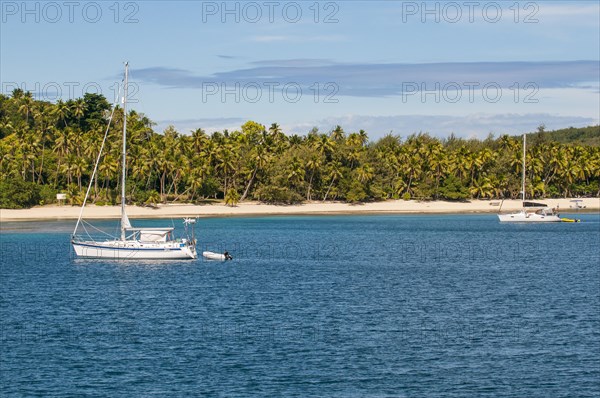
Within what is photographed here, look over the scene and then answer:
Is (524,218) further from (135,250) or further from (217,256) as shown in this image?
(135,250)

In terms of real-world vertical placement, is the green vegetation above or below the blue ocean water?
above

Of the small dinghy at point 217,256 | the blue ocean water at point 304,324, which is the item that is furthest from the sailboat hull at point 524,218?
the small dinghy at point 217,256

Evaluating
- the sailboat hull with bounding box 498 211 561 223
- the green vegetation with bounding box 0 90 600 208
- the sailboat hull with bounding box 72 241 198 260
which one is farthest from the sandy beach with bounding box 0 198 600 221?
the sailboat hull with bounding box 72 241 198 260

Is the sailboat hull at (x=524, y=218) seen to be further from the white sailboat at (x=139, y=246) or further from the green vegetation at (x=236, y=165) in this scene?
the white sailboat at (x=139, y=246)

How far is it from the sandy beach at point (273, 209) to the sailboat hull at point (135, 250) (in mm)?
56279

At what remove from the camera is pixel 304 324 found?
53844 mm

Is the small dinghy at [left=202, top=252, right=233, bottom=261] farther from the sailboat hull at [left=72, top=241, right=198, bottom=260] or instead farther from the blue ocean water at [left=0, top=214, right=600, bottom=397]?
the blue ocean water at [left=0, top=214, right=600, bottom=397]

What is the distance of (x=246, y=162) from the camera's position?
16900 centimetres

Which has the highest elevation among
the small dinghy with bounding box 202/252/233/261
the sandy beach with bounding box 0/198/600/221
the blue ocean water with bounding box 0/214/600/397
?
the sandy beach with bounding box 0/198/600/221

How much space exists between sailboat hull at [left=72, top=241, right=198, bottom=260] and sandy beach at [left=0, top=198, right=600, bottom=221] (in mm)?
56279

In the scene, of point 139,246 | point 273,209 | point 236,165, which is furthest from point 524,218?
point 139,246

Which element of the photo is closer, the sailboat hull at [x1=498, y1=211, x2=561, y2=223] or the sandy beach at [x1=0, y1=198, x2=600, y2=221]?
the sandy beach at [x1=0, y1=198, x2=600, y2=221]

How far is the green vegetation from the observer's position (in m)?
154

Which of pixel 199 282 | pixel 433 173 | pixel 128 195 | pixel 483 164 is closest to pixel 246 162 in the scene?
pixel 128 195
